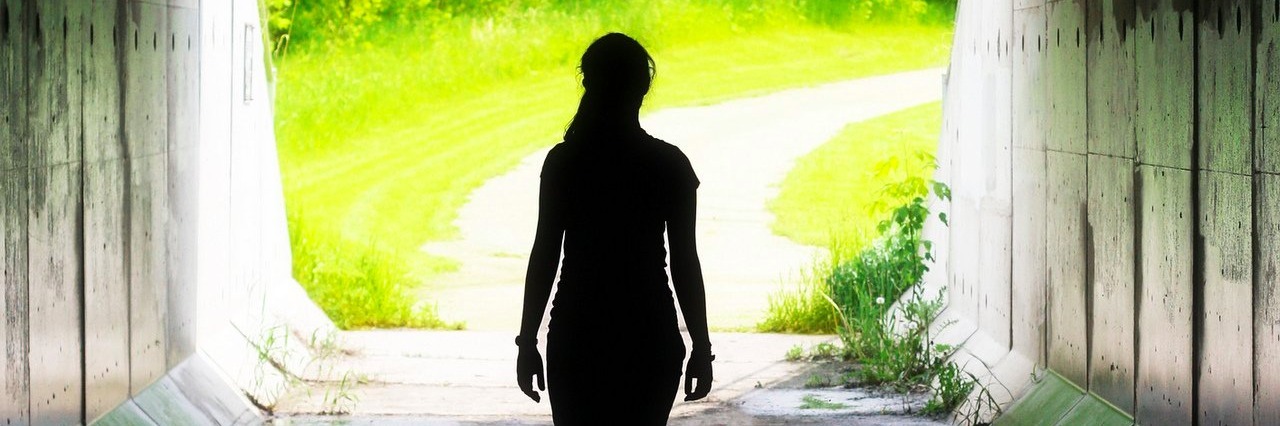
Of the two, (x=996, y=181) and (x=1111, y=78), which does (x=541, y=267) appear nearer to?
(x=1111, y=78)

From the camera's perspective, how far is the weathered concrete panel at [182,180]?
7430mm

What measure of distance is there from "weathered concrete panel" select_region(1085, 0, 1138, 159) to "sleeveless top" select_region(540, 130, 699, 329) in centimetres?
279

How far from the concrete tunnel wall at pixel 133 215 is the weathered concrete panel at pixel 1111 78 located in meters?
4.12

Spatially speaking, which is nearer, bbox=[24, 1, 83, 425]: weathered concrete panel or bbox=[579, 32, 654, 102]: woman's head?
bbox=[579, 32, 654, 102]: woman's head

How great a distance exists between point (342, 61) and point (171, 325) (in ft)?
67.6

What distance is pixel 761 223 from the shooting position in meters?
21.0

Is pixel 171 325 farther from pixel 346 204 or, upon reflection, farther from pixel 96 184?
pixel 346 204

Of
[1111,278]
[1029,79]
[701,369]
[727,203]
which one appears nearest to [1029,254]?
[1029,79]

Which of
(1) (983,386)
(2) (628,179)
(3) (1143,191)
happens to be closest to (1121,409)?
(3) (1143,191)

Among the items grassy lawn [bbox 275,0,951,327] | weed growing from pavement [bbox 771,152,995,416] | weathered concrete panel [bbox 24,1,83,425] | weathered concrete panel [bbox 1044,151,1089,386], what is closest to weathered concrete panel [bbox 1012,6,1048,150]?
weathered concrete panel [bbox 1044,151,1089,386]

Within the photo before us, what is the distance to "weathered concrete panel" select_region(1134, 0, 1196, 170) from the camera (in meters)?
5.63

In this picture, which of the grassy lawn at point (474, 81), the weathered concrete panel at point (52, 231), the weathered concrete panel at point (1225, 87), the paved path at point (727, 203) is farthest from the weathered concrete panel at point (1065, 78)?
the grassy lawn at point (474, 81)

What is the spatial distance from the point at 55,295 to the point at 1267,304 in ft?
13.4

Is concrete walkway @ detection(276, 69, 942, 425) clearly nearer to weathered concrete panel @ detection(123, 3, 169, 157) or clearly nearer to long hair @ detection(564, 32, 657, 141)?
long hair @ detection(564, 32, 657, 141)
